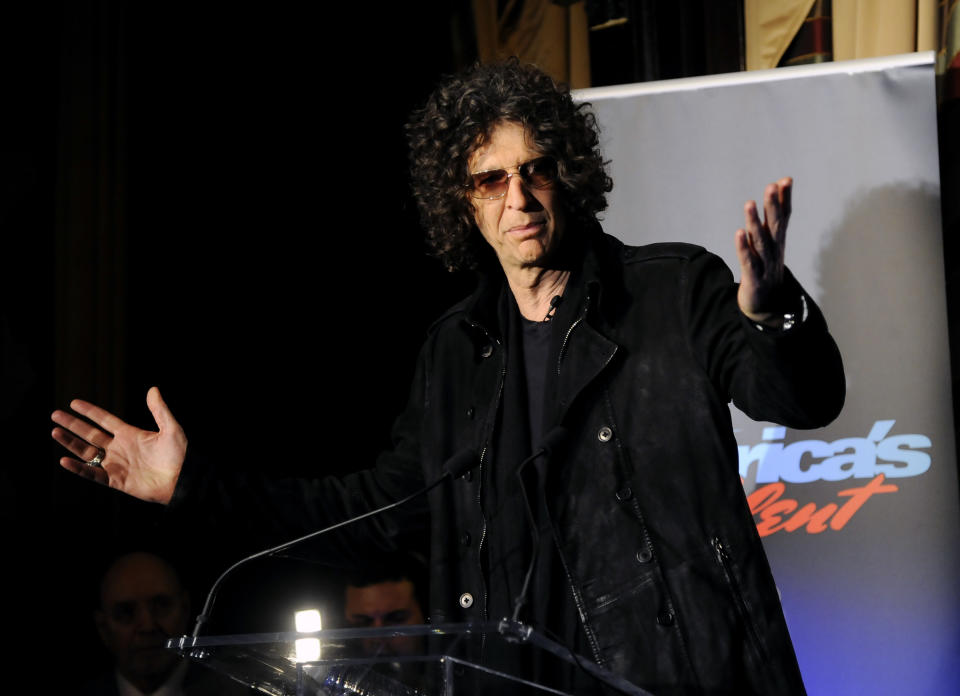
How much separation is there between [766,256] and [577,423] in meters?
0.49

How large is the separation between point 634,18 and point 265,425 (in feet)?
6.18

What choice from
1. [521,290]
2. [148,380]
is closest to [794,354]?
[521,290]

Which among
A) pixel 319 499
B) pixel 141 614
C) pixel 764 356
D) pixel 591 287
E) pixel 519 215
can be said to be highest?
pixel 519 215

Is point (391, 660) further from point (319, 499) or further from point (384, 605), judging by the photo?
point (384, 605)

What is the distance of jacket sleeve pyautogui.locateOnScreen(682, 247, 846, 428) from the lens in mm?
1618

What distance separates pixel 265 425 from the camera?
3973 mm

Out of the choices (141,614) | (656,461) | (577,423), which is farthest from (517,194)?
(141,614)

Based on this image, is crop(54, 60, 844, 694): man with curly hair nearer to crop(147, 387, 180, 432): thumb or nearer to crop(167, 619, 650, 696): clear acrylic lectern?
crop(147, 387, 180, 432): thumb

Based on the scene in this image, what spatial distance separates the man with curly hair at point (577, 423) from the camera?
1.71m

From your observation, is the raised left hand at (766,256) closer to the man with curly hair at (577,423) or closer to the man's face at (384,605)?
the man with curly hair at (577,423)

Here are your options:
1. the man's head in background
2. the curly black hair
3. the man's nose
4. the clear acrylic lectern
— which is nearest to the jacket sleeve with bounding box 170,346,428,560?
the curly black hair

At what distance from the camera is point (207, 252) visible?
3.93m

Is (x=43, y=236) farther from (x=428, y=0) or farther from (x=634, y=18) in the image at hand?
(x=634, y=18)

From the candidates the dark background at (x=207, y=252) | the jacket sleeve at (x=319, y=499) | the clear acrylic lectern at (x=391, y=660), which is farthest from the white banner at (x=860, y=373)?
the clear acrylic lectern at (x=391, y=660)
